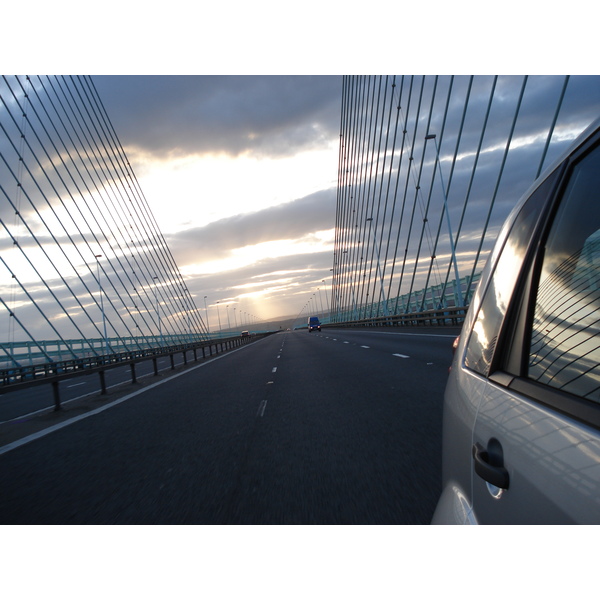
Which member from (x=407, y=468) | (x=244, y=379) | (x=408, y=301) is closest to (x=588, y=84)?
(x=244, y=379)

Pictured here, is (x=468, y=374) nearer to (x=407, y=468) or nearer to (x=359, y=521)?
(x=359, y=521)

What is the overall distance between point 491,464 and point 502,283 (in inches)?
32.3

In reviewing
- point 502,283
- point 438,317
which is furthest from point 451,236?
point 502,283

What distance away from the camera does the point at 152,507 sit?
444 centimetres

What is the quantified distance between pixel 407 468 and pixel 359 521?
146cm

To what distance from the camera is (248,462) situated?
5863 millimetres

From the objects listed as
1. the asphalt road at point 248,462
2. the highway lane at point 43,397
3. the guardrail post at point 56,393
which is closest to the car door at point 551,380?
the asphalt road at point 248,462

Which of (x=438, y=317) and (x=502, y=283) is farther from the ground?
(x=502, y=283)

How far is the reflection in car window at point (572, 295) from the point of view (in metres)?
1.58

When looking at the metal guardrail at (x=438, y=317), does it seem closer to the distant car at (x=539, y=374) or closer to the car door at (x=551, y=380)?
the distant car at (x=539, y=374)

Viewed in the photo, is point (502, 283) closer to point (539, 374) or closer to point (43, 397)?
point (539, 374)

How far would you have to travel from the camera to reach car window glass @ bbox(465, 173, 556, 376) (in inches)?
80.3

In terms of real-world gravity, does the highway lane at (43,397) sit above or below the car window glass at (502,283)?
below

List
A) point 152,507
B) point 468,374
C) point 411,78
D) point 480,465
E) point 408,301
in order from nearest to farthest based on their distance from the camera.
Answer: point 480,465, point 468,374, point 152,507, point 411,78, point 408,301
